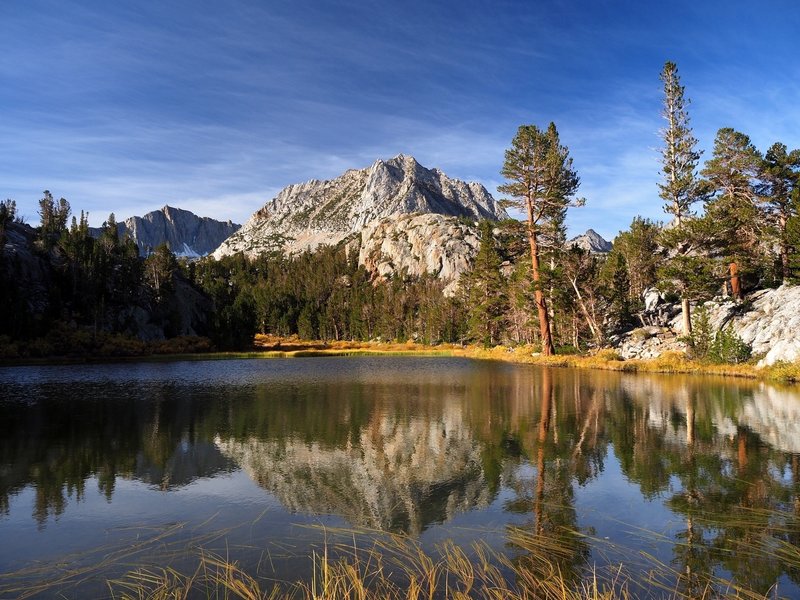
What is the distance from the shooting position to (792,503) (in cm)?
996

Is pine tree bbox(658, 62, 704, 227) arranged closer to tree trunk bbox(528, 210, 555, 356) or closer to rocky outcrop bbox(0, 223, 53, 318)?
tree trunk bbox(528, 210, 555, 356)

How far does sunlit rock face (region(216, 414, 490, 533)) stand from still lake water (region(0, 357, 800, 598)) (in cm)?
7

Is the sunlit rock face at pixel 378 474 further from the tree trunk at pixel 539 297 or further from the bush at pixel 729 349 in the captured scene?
the tree trunk at pixel 539 297

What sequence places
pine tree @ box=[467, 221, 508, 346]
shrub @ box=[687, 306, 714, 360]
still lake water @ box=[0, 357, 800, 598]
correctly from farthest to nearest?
pine tree @ box=[467, 221, 508, 346], shrub @ box=[687, 306, 714, 360], still lake water @ box=[0, 357, 800, 598]

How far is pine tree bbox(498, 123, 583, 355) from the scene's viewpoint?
51938 mm

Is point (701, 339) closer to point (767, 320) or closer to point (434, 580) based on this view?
point (767, 320)

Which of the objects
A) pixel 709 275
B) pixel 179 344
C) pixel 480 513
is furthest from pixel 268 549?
pixel 179 344

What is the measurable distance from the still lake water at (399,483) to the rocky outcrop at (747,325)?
10.5m

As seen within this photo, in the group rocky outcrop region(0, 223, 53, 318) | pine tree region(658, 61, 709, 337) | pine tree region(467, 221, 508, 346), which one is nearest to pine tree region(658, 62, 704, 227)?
pine tree region(658, 61, 709, 337)

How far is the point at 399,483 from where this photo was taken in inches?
470

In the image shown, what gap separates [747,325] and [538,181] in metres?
23.8

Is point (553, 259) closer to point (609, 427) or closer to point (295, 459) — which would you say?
point (609, 427)

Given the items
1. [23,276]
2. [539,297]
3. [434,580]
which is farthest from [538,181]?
[23,276]

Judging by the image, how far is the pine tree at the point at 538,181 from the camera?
51.9 meters
